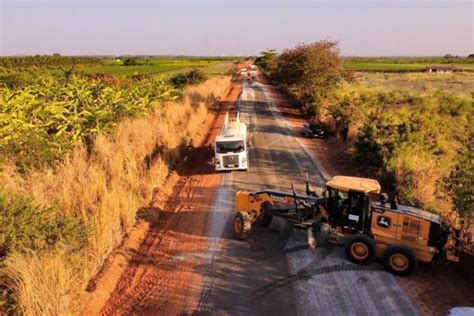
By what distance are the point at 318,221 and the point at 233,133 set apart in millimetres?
10230

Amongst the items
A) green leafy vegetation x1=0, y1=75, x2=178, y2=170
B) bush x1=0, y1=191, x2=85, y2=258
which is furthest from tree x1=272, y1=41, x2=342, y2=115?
bush x1=0, y1=191, x2=85, y2=258

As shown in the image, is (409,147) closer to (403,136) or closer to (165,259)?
(403,136)

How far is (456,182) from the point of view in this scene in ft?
40.5

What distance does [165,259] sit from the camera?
12.2 m

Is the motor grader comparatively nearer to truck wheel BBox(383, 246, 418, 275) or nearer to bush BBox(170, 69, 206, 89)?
truck wheel BBox(383, 246, 418, 275)

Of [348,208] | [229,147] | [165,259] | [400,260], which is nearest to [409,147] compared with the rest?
[229,147]

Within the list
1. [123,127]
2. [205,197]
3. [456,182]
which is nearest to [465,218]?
[456,182]

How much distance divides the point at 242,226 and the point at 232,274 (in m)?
2.19

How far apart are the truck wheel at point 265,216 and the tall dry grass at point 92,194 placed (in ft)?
14.0

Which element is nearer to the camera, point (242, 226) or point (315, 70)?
point (242, 226)

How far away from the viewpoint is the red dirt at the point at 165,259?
10.0m

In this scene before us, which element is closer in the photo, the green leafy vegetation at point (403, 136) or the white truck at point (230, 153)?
the green leafy vegetation at point (403, 136)

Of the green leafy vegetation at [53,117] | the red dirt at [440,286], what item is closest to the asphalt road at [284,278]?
the red dirt at [440,286]

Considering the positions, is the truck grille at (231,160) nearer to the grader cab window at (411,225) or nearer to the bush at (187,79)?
the grader cab window at (411,225)
